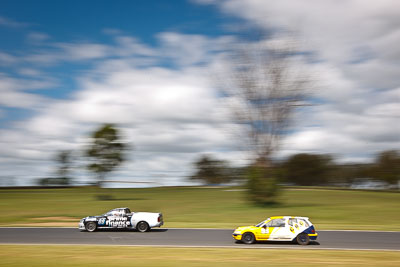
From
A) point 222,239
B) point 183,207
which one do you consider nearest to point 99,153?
point 183,207

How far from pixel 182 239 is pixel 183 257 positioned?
5569 mm

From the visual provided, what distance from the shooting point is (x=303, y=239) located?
Result: 16359mm

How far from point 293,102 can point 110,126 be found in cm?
2335

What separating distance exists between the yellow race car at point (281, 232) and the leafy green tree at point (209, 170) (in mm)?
95936

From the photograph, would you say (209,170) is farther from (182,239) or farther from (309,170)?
(182,239)

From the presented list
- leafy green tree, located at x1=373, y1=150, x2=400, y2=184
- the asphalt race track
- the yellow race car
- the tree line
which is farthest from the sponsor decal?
leafy green tree, located at x1=373, y1=150, x2=400, y2=184

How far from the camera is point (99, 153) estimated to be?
49.0m

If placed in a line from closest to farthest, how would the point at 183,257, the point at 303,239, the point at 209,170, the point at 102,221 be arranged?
the point at 183,257 < the point at 303,239 < the point at 102,221 < the point at 209,170

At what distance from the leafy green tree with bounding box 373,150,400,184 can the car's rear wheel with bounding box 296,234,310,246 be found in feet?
274

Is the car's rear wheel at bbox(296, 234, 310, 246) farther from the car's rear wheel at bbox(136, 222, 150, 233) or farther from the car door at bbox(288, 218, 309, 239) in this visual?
the car's rear wheel at bbox(136, 222, 150, 233)

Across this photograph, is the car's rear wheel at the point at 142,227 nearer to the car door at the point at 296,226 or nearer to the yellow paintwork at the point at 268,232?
the yellow paintwork at the point at 268,232

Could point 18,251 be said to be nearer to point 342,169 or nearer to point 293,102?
point 293,102

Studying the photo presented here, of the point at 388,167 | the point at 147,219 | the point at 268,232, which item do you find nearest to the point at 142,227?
the point at 147,219

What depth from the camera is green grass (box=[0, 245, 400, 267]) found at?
38.8 ft
